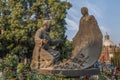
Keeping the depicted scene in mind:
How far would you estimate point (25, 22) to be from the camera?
2641cm

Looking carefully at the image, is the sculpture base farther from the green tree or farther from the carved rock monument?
the green tree

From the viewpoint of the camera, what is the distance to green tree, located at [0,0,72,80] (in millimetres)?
25719

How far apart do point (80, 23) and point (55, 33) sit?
12679 millimetres

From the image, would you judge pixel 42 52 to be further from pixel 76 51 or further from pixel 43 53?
pixel 76 51

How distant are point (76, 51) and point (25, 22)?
46.8ft

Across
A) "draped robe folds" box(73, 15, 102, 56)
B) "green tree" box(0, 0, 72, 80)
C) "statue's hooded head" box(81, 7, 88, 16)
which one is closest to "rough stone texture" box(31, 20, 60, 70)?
"draped robe folds" box(73, 15, 102, 56)

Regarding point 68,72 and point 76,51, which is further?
point 76,51

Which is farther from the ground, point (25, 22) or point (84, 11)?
point (25, 22)

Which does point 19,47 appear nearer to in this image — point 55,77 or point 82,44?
point 82,44

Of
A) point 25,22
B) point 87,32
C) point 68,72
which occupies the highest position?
point 25,22

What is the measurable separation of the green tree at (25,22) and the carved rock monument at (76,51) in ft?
40.7

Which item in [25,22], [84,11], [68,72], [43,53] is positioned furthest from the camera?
[25,22]

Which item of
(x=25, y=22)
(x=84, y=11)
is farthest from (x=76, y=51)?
(x=25, y=22)

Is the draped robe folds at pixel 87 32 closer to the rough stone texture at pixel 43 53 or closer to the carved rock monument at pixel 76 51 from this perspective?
the carved rock monument at pixel 76 51
